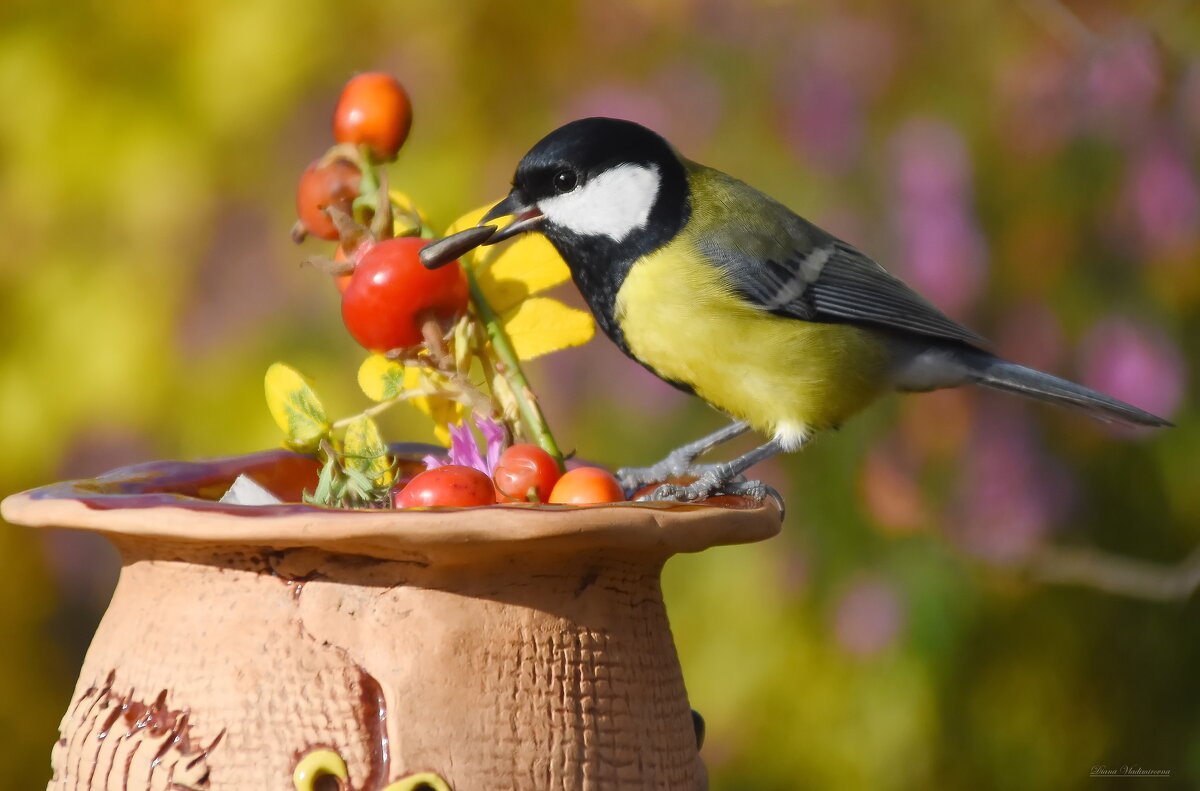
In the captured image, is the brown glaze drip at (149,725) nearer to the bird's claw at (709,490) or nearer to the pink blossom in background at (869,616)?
the bird's claw at (709,490)

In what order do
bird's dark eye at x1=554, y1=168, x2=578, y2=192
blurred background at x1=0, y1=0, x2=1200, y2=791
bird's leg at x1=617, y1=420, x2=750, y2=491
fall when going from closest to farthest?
bird's dark eye at x1=554, y1=168, x2=578, y2=192 < bird's leg at x1=617, y1=420, x2=750, y2=491 < blurred background at x1=0, y1=0, x2=1200, y2=791

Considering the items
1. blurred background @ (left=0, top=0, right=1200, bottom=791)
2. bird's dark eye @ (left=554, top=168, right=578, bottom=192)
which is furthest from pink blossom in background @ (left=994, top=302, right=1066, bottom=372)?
bird's dark eye @ (left=554, top=168, right=578, bottom=192)

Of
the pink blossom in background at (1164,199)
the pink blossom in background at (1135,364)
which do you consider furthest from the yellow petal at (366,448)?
the pink blossom in background at (1164,199)

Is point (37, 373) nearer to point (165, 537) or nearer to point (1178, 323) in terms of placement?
point (165, 537)

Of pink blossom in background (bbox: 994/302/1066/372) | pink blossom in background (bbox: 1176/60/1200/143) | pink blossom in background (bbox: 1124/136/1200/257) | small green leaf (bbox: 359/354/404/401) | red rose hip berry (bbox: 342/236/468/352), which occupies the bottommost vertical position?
small green leaf (bbox: 359/354/404/401)

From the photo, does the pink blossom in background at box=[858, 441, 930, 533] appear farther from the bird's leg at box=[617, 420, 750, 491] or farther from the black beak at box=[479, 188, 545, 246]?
the black beak at box=[479, 188, 545, 246]

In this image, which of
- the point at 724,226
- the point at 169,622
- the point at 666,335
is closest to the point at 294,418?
the point at 169,622

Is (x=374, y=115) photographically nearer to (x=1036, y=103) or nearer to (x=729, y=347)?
(x=729, y=347)

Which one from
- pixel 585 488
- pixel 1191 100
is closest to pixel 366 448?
pixel 585 488

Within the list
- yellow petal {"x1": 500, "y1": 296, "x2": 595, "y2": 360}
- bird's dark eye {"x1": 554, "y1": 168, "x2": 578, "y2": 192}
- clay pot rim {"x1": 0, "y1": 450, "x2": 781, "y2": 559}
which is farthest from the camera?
bird's dark eye {"x1": 554, "y1": 168, "x2": 578, "y2": 192}

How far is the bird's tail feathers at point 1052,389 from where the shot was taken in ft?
5.98

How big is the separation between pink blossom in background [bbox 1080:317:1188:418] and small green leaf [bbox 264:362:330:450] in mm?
1584

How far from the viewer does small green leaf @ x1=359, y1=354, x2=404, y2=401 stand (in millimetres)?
1296

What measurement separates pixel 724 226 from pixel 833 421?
30 centimetres
